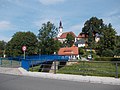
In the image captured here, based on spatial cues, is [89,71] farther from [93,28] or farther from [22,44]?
[93,28]

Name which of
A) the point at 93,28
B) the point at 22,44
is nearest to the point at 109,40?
the point at 93,28

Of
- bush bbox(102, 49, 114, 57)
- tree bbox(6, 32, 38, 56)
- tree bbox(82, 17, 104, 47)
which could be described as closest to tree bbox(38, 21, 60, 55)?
tree bbox(6, 32, 38, 56)

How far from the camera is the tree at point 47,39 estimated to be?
5847 cm

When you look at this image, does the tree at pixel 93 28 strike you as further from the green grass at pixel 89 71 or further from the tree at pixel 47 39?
the green grass at pixel 89 71

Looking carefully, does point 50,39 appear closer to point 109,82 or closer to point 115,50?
point 115,50

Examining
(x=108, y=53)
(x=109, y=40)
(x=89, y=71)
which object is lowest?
(x=89, y=71)

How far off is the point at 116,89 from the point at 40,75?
5979 millimetres

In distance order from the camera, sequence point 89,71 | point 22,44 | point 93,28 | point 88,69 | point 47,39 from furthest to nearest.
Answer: point 93,28
point 22,44
point 47,39
point 88,69
point 89,71

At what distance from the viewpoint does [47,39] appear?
5941 centimetres

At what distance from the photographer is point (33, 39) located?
71.9 metres

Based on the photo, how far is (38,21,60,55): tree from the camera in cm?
5847

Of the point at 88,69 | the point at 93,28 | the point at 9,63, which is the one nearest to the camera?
the point at 9,63

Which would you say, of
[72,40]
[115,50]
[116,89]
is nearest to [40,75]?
[116,89]

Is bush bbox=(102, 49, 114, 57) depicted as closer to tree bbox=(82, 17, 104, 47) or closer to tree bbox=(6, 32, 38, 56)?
tree bbox=(6, 32, 38, 56)
